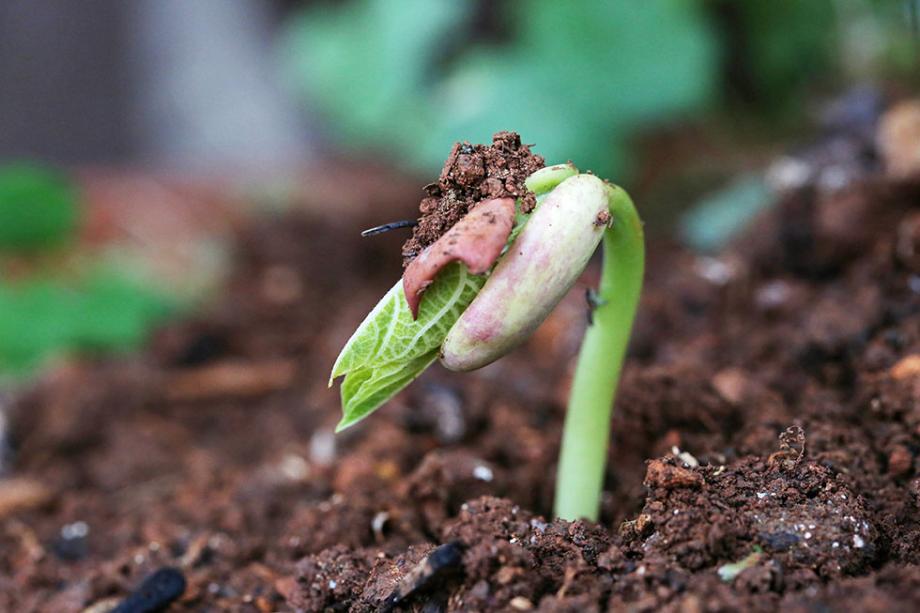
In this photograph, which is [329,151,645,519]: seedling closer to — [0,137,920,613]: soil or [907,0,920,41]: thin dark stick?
[0,137,920,613]: soil

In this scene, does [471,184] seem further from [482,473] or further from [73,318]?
[73,318]

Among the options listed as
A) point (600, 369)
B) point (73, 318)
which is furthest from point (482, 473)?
point (73, 318)

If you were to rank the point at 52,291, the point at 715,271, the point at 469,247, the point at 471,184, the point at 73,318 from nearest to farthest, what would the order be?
the point at 469,247, the point at 471,184, the point at 715,271, the point at 73,318, the point at 52,291

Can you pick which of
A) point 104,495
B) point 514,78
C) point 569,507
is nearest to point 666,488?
point 569,507

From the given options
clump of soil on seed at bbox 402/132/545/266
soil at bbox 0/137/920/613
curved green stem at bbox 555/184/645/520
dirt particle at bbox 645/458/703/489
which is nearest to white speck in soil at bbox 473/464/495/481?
soil at bbox 0/137/920/613

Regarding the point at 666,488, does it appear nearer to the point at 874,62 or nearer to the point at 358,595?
the point at 358,595

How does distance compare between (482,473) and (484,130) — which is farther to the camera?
(484,130)
